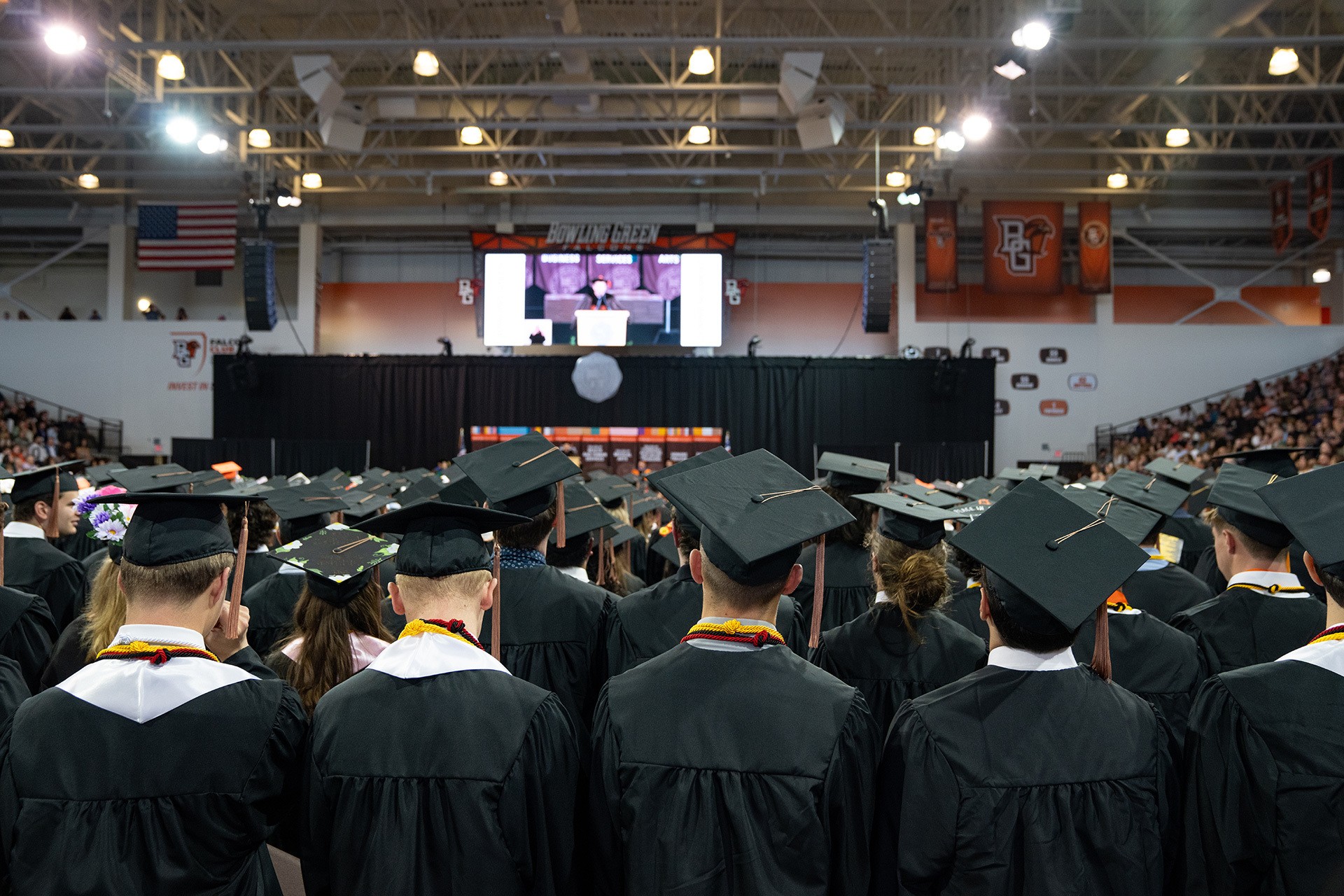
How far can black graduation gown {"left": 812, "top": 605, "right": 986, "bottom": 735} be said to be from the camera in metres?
2.64

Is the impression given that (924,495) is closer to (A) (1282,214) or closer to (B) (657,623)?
(B) (657,623)

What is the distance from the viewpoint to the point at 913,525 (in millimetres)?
3057

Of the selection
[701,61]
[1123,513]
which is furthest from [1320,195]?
[1123,513]

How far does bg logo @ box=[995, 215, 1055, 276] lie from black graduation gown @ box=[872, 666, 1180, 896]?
1707cm

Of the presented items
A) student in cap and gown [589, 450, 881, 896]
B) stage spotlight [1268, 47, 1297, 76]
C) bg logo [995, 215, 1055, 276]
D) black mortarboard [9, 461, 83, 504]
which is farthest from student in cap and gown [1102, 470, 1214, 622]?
bg logo [995, 215, 1055, 276]

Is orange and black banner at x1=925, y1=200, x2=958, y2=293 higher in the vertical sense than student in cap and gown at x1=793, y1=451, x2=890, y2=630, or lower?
higher

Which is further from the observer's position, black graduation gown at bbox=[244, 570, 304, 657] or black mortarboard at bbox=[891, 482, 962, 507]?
black mortarboard at bbox=[891, 482, 962, 507]

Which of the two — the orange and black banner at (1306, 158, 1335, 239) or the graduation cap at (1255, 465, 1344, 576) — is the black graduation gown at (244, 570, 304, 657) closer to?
the graduation cap at (1255, 465, 1344, 576)

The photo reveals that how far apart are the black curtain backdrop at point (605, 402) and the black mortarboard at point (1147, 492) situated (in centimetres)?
1321

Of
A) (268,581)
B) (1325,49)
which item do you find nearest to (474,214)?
(1325,49)

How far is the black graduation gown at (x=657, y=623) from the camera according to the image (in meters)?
2.88

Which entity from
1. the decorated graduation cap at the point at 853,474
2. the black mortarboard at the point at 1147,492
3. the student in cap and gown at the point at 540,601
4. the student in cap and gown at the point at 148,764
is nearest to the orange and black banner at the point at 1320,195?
the black mortarboard at the point at 1147,492

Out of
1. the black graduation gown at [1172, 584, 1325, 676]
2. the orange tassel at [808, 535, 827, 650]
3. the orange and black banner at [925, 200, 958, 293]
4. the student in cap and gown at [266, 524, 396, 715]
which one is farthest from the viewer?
the orange and black banner at [925, 200, 958, 293]

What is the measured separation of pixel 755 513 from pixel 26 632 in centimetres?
255
